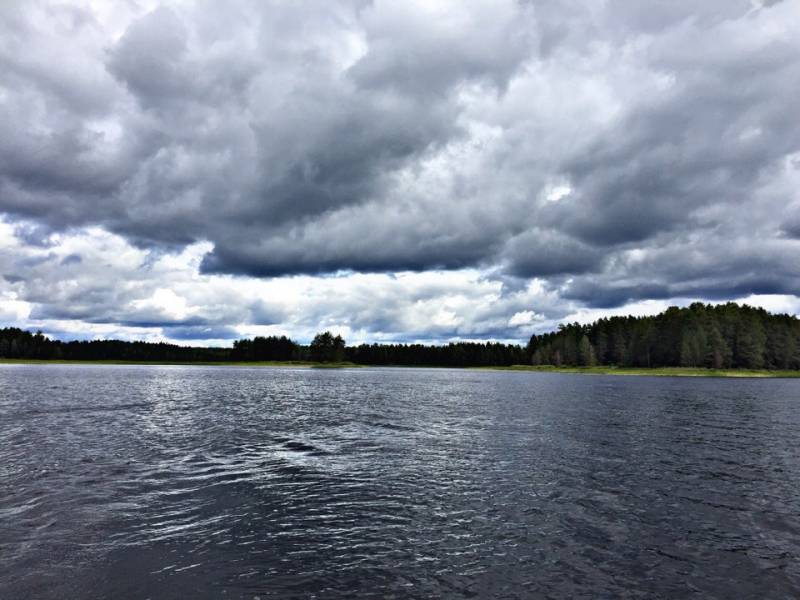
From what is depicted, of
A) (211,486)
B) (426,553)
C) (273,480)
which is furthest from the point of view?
(273,480)

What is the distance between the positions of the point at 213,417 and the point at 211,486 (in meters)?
35.3

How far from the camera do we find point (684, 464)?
36656 millimetres

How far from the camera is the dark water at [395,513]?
16797 millimetres

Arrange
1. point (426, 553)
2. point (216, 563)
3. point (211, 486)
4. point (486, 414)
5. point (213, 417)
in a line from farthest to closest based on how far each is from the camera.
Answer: point (486, 414)
point (213, 417)
point (211, 486)
point (426, 553)
point (216, 563)

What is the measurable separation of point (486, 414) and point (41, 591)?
5675 cm

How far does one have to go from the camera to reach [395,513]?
24.0 metres

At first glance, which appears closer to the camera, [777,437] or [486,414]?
[777,437]

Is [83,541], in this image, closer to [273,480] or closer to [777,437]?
[273,480]

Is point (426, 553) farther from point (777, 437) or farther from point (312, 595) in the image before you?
point (777, 437)

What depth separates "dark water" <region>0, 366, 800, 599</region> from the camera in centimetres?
1680

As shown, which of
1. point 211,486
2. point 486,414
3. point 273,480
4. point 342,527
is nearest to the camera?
point 342,527

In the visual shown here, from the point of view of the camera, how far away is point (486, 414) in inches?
2638

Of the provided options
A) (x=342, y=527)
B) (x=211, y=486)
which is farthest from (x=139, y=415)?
(x=342, y=527)

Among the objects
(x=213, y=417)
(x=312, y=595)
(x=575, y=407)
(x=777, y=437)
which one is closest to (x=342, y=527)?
(x=312, y=595)
